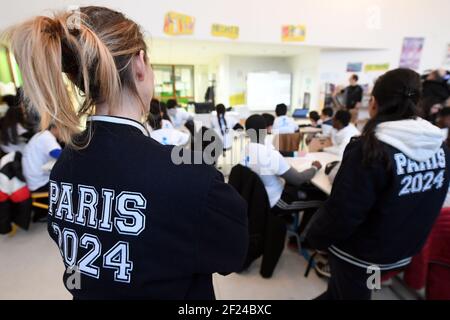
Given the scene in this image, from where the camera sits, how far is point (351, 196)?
904mm

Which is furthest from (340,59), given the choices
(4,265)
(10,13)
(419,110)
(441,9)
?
(4,265)

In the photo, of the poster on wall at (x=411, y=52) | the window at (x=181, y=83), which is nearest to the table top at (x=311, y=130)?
the window at (x=181, y=83)

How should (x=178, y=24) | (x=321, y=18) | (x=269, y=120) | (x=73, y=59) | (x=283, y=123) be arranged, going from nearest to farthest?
(x=73, y=59) < (x=269, y=120) < (x=283, y=123) < (x=178, y=24) < (x=321, y=18)

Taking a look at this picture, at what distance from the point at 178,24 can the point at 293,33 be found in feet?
7.41

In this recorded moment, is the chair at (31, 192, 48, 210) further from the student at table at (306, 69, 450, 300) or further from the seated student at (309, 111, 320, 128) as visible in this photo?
the seated student at (309, 111, 320, 128)

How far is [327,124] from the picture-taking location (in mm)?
2680

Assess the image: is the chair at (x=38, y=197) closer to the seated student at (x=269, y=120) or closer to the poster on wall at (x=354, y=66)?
the seated student at (x=269, y=120)

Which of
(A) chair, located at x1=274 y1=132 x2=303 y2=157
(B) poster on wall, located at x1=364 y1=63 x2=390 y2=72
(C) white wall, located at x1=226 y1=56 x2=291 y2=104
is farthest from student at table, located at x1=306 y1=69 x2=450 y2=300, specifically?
(B) poster on wall, located at x1=364 y1=63 x2=390 y2=72

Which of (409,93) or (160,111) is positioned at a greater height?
(409,93)

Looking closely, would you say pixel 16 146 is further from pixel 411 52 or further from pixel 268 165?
pixel 411 52

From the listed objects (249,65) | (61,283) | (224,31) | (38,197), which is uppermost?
(224,31)

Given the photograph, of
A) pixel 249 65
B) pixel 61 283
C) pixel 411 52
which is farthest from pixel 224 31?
pixel 411 52

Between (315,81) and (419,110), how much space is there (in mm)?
4884

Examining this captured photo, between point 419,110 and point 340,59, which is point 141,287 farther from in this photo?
point 340,59
